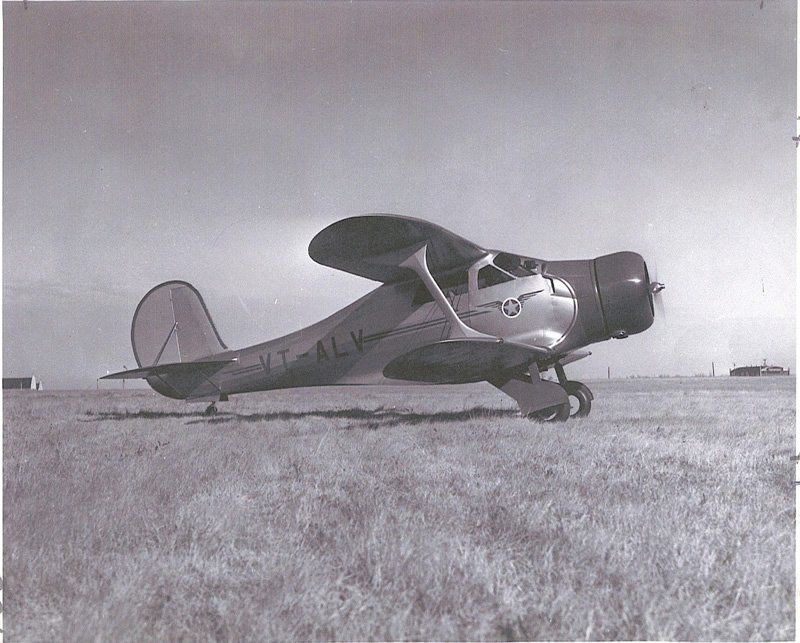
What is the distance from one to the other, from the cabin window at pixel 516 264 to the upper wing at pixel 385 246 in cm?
21

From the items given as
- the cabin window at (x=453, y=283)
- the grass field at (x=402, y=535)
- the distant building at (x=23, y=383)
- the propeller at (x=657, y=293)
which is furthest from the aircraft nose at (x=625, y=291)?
the distant building at (x=23, y=383)

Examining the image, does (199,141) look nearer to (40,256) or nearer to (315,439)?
(40,256)

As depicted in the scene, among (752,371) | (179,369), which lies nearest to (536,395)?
(752,371)

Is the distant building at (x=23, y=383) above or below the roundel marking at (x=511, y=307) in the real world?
below

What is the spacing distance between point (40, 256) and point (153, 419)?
88.4 inches

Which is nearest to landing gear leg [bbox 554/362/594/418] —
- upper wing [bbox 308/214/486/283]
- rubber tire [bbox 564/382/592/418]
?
rubber tire [bbox 564/382/592/418]

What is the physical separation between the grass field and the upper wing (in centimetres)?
170

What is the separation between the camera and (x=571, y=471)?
3148mm

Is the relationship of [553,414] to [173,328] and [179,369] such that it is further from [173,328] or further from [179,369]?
[173,328]

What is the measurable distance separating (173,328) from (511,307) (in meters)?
3.74

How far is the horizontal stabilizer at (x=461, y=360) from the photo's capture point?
4660 millimetres

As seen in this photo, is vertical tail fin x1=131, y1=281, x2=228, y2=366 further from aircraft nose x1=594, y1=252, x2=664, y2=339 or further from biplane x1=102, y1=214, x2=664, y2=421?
aircraft nose x1=594, y1=252, x2=664, y2=339

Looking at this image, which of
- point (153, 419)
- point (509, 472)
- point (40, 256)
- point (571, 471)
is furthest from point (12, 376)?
point (571, 471)

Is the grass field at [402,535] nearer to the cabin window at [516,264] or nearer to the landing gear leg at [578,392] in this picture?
the landing gear leg at [578,392]
